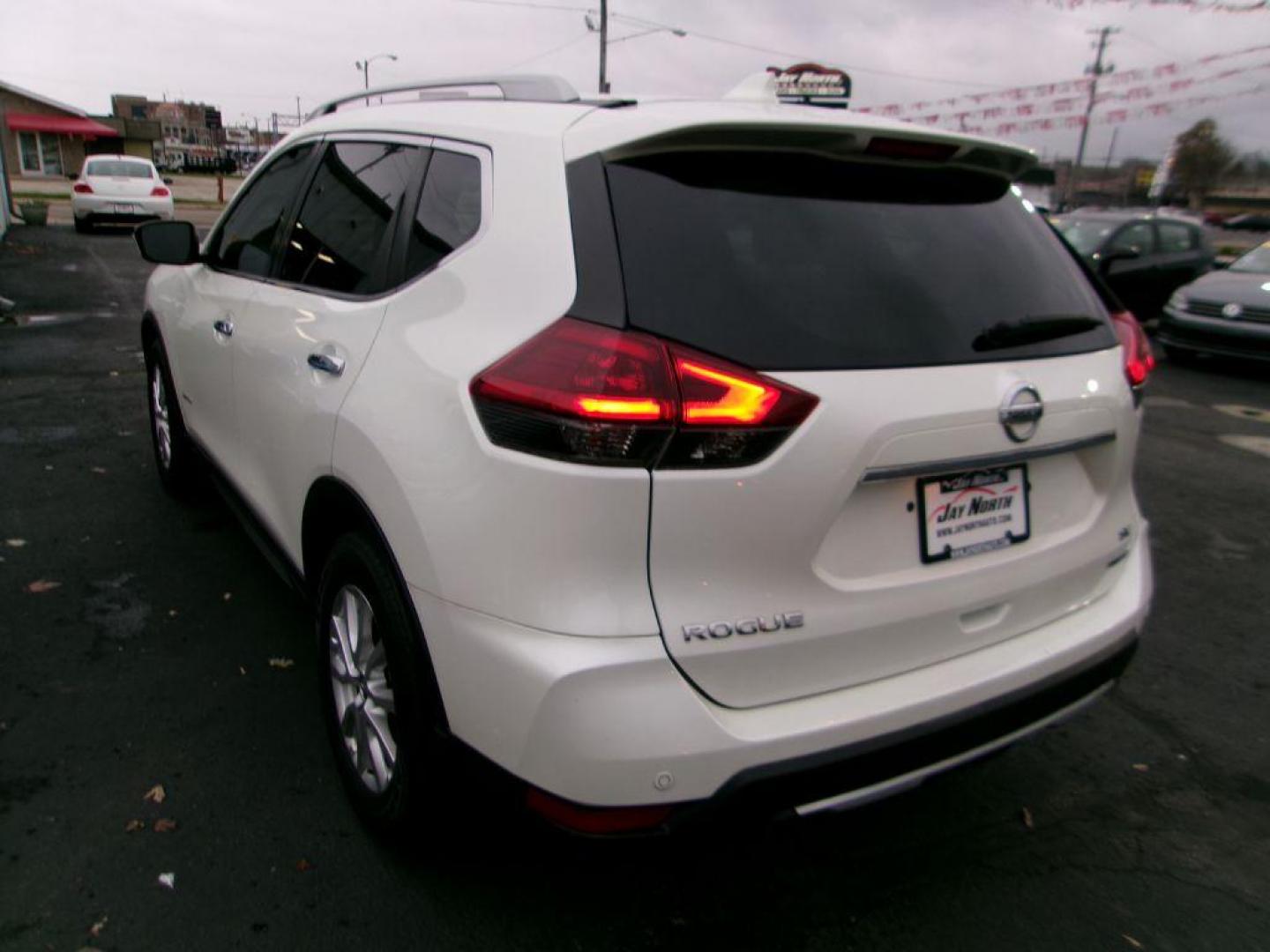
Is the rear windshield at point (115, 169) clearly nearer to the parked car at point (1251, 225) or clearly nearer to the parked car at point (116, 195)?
the parked car at point (116, 195)

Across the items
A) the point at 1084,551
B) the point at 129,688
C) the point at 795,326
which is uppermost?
the point at 795,326

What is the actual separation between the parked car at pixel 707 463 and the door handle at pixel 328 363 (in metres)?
0.02

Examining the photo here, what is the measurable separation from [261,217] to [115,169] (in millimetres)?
21955

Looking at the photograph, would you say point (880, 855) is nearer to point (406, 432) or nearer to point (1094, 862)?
point (1094, 862)

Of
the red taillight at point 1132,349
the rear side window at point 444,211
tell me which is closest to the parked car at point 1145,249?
the red taillight at point 1132,349

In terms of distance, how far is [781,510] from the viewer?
1744mm

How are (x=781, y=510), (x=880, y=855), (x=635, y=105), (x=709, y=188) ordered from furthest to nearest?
(x=880, y=855) < (x=635, y=105) < (x=709, y=188) < (x=781, y=510)

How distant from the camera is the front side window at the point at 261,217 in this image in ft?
10.5

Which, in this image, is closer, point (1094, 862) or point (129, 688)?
point (1094, 862)

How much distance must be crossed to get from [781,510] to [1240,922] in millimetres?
1640

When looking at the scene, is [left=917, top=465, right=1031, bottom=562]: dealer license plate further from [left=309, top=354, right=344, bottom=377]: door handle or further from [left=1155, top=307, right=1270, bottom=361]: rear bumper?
[left=1155, top=307, right=1270, bottom=361]: rear bumper

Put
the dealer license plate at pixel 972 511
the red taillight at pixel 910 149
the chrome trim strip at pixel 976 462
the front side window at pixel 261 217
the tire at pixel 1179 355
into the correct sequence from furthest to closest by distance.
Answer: the tire at pixel 1179 355 < the front side window at pixel 261 217 < the red taillight at pixel 910 149 < the dealer license plate at pixel 972 511 < the chrome trim strip at pixel 976 462

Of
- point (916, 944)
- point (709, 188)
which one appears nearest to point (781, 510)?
point (709, 188)

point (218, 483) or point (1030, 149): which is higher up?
point (1030, 149)
